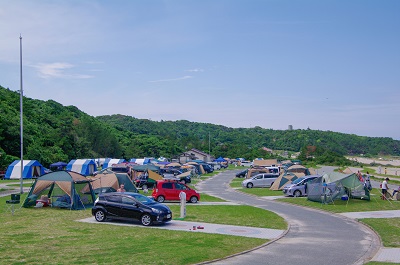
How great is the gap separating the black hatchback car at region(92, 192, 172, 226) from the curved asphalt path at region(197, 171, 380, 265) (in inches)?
220

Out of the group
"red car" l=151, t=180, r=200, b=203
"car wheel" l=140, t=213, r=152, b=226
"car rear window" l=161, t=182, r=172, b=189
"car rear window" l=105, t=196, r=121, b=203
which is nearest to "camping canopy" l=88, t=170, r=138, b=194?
"red car" l=151, t=180, r=200, b=203

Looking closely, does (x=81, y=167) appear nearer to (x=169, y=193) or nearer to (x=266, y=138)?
(x=169, y=193)

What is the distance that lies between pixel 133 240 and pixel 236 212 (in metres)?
9.48

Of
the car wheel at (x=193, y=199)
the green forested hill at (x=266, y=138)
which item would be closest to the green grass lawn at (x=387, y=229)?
the car wheel at (x=193, y=199)

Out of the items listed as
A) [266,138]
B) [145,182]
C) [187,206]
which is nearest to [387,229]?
[187,206]

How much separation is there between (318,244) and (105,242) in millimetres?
Result: 7815

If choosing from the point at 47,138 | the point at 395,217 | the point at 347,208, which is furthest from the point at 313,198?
the point at 47,138

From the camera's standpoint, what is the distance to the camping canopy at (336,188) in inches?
1107

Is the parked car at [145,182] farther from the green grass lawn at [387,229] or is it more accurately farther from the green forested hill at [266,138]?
the green forested hill at [266,138]

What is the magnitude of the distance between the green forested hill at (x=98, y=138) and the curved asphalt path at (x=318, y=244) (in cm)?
3770

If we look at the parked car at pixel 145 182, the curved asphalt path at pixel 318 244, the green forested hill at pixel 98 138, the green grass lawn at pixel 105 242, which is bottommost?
the curved asphalt path at pixel 318 244

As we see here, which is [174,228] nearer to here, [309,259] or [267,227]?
[267,227]

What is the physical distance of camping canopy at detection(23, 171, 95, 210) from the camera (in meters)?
24.3

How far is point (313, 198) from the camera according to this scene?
28.9 metres
